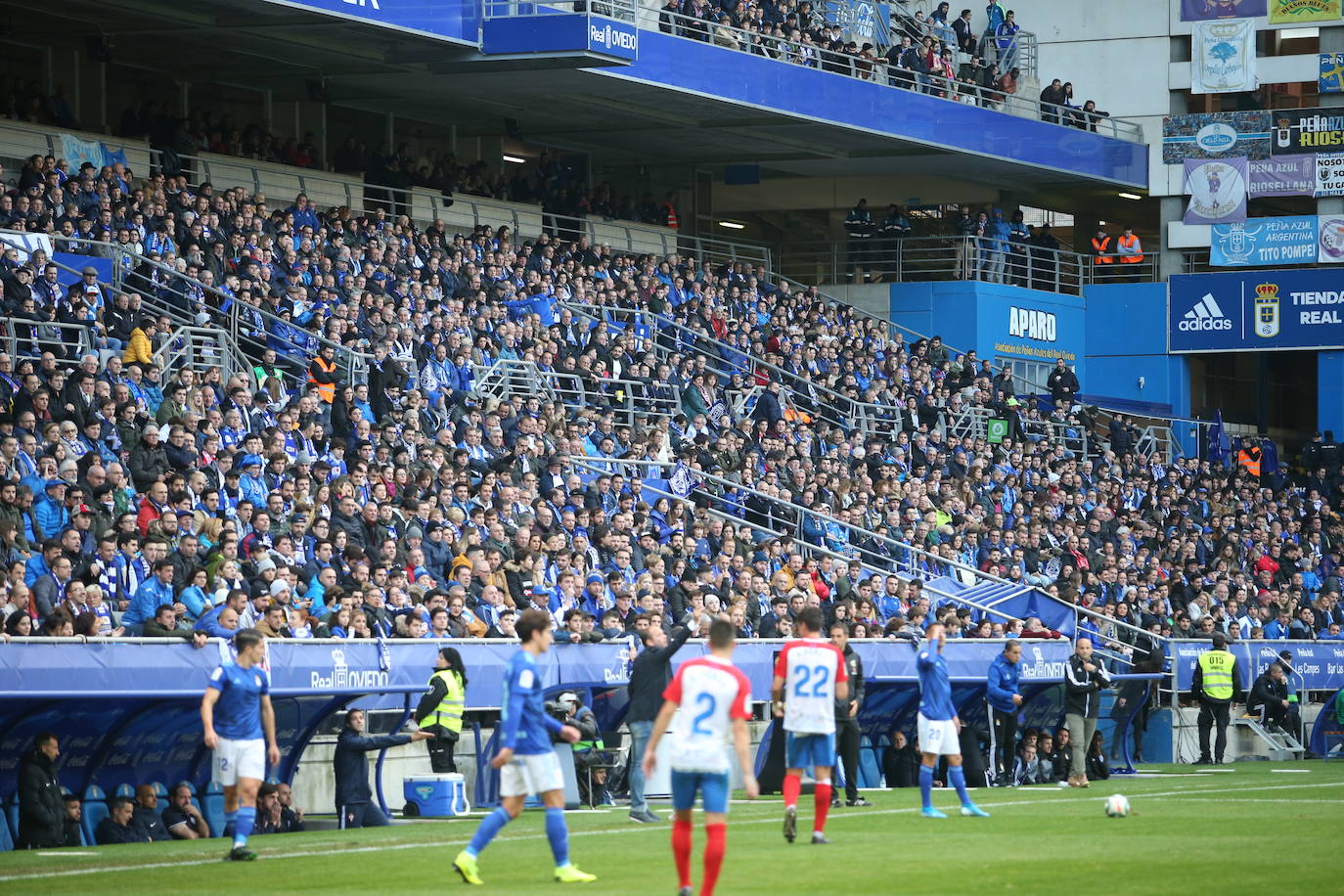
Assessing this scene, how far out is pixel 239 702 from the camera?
15234 mm

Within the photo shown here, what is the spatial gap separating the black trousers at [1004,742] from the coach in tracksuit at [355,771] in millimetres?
8135

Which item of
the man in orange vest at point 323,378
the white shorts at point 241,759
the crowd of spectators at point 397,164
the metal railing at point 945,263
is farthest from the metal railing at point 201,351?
the metal railing at point 945,263

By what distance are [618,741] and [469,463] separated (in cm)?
588

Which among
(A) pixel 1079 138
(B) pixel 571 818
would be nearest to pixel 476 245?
(B) pixel 571 818

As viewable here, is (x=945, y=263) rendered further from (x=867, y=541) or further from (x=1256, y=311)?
(x=867, y=541)

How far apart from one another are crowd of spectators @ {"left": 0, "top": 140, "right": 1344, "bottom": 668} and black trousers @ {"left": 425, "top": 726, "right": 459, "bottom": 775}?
42.7 inches

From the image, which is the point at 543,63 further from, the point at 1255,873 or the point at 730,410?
A: the point at 1255,873

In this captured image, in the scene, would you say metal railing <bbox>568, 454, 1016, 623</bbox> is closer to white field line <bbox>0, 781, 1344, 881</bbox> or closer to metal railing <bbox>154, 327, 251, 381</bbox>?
metal railing <bbox>154, 327, 251, 381</bbox>

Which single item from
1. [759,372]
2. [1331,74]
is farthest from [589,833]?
[1331,74]

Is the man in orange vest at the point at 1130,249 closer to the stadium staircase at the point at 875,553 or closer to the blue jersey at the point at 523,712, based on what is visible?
the stadium staircase at the point at 875,553

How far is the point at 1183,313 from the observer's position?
50281 millimetres

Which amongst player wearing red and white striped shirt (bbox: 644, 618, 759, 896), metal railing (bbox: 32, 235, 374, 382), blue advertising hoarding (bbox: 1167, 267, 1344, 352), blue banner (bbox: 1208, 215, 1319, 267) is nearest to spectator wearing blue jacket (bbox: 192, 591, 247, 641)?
player wearing red and white striped shirt (bbox: 644, 618, 759, 896)

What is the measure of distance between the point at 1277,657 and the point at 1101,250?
2288 centimetres

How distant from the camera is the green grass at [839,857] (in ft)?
44.7
